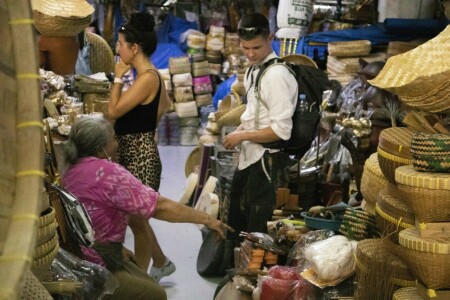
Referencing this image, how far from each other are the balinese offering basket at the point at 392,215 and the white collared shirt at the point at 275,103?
5.09 feet

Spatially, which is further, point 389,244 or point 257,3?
point 257,3

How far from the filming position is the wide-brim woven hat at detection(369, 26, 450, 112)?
249 centimetres

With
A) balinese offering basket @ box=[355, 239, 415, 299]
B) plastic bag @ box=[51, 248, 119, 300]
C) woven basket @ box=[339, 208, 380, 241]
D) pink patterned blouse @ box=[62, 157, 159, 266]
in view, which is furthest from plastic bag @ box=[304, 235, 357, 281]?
plastic bag @ box=[51, 248, 119, 300]

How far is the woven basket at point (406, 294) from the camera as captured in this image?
8.07 ft

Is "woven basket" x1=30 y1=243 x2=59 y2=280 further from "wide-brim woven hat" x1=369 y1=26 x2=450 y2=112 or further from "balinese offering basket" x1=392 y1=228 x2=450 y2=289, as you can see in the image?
"wide-brim woven hat" x1=369 y1=26 x2=450 y2=112

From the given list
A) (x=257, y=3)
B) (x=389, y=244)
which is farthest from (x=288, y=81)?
(x=257, y=3)

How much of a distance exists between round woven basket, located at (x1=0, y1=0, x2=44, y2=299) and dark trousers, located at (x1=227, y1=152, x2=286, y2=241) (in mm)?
3292

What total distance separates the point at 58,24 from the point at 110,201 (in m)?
0.93

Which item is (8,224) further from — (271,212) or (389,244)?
(271,212)

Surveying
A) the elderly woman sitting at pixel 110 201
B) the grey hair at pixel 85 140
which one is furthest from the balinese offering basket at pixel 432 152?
the grey hair at pixel 85 140

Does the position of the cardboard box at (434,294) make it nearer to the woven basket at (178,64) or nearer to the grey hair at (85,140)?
the grey hair at (85,140)

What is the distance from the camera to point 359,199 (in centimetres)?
431

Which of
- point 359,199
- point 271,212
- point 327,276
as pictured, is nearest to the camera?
point 327,276

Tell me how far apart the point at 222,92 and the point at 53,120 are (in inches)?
230
